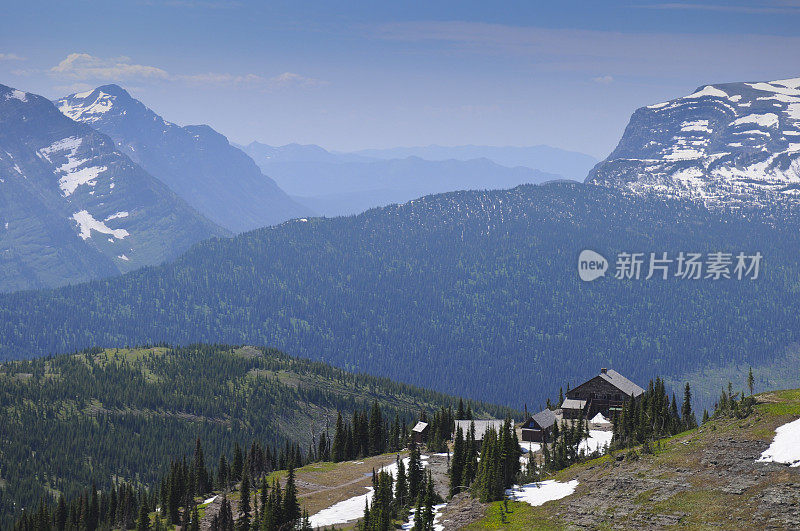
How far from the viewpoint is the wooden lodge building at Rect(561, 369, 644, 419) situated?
166000 mm

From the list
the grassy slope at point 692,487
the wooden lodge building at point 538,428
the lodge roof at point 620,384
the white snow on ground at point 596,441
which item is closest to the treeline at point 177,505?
the grassy slope at point 692,487

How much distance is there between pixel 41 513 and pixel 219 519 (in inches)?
1846

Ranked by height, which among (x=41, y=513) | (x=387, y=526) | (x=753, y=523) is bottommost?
(x=41, y=513)

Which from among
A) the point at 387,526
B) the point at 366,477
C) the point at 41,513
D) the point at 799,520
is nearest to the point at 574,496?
the point at 387,526

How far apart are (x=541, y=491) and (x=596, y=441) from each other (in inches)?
1155

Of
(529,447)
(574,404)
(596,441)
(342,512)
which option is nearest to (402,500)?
(342,512)

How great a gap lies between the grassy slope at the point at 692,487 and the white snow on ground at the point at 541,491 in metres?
1.67

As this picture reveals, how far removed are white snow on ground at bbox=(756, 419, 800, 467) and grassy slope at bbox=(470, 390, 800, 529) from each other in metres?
1.04

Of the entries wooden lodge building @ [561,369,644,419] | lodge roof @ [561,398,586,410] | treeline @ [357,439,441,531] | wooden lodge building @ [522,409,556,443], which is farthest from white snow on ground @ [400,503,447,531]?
lodge roof @ [561,398,586,410]

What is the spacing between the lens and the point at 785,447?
9606 centimetres

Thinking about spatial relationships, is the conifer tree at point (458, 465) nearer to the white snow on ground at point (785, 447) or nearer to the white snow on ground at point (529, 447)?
the white snow on ground at point (529, 447)

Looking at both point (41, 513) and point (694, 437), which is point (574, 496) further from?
point (41, 513)

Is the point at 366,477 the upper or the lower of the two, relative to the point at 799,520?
lower

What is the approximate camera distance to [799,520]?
265 ft
